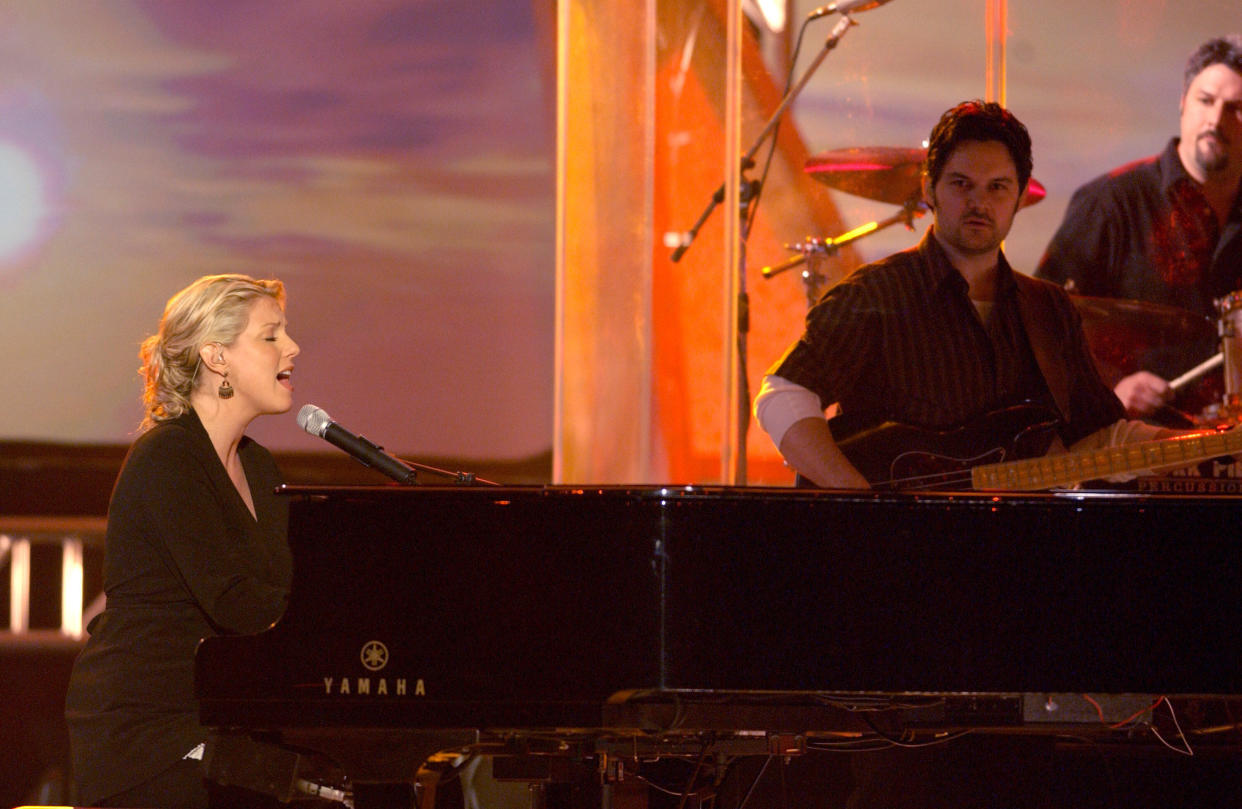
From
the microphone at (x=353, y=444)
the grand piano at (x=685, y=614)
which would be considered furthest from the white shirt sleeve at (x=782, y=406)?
the microphone at (x=353, y=444)

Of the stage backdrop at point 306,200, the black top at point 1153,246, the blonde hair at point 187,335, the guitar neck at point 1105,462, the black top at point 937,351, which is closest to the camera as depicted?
the blonde hair at point 187,335

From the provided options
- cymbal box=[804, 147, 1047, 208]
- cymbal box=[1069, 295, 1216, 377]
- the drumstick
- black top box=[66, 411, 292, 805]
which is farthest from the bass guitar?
black top box=[66, 411, 292, 805]

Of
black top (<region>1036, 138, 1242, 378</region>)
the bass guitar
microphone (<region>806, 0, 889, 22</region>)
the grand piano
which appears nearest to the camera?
the grand piano

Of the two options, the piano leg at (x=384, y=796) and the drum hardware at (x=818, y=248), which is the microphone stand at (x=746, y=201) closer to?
the drum hardware at (x=818, y=248)

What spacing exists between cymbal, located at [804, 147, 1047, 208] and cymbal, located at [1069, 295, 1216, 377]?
363 mm

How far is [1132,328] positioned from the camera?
3432 millimetres

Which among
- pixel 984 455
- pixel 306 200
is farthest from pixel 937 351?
pixel 306 200

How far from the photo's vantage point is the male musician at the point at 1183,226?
345cm

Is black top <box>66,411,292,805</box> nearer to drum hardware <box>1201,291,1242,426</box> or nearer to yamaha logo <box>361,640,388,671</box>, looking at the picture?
yamaha logo <box>361,640,388,671</box>

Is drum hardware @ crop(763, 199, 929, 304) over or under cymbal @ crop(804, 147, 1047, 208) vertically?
under

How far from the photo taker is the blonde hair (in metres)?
2.27

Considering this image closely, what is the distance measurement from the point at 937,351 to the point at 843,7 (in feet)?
3.92

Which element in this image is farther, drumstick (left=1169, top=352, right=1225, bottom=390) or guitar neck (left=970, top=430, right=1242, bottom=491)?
drumstick (left=1169, top=352, right=1225, bottom=390)

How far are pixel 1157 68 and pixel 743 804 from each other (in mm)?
2419
